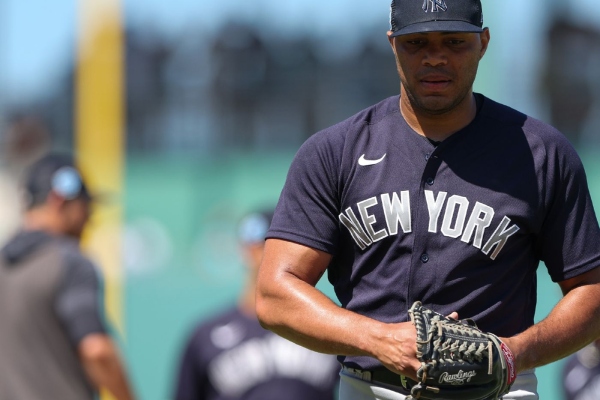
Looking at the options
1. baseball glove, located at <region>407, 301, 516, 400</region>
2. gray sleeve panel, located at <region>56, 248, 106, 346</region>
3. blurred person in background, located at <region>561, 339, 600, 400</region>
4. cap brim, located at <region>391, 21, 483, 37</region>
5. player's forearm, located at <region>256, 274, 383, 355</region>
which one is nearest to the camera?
baseball glove, located at <region>407, 301, 516, 400</region>

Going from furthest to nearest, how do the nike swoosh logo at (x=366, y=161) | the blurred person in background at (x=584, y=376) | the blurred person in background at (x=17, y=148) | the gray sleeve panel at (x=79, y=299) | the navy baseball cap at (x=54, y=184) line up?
the blurred person in background at (x=17, y=148), the blurred person in background at (x=584, y=376), the navy baseball cap at (x=54, y=184), the gray sleeve panel at (x=79, y=299), the nike swoosh logo at (x=366, y=161)

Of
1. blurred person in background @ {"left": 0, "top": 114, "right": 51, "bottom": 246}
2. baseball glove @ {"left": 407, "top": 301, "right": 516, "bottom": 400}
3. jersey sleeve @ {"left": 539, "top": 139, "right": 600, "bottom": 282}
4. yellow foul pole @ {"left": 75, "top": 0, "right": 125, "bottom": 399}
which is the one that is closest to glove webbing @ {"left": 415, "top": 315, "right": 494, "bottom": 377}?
baseball glove @ {"left": 407, "top": 301, "right": 516, "bottom": 400}

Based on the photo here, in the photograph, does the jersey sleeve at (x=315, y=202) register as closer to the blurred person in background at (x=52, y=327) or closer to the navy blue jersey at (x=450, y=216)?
the navy blue jersey at (x=450, y=216)

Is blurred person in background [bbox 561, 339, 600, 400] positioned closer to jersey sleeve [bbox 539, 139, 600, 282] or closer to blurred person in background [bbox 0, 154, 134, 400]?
blurred person in background [bbox 0, 154, 134, 400]

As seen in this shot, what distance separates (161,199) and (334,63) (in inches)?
101

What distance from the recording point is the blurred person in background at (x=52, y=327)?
4996mm

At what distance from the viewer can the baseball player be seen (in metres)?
3.05

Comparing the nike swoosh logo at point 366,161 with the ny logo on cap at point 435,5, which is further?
the nike swoosh logo at point 366,161

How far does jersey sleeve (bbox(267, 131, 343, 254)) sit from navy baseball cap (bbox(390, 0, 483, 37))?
1.30 ft

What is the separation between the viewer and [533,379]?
3.23 meters

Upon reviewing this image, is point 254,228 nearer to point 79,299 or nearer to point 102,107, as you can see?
point 79,299

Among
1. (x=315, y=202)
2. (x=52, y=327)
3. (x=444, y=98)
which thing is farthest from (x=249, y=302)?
(x=444, y=98)

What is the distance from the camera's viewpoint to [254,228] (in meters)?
5.91

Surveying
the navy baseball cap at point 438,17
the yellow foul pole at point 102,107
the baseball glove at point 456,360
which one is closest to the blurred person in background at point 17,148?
the yellow foul pole at point 102,107
